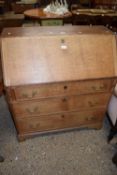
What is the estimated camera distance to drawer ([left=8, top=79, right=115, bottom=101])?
1391 millimetres

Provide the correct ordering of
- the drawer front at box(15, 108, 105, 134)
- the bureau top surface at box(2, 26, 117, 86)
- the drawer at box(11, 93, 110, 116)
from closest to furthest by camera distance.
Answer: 1. the bureau top surface at box(2, 26, 117, 86)
2. the drawer at box(11, 93, 110, 116)
3. the drawer front at box(15, 108, 105, 134)

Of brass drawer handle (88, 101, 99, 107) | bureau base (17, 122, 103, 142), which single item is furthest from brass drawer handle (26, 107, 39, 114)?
brass drawer handle (88, 101, 99, 107)

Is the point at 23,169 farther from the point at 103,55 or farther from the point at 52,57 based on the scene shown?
the point at 103,55

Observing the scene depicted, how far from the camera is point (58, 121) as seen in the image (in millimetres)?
Result: 1708

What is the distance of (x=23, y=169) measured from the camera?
1517 mm

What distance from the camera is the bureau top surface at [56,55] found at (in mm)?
1338

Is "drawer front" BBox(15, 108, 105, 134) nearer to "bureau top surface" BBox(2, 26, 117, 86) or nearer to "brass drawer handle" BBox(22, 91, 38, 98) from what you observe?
"brass drawer handle" BBox(22, 91, 38, 98)

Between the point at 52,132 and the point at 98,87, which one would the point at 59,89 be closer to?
the point at 98,87

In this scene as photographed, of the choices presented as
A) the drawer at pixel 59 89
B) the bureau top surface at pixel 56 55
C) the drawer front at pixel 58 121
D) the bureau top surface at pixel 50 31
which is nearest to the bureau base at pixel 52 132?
the drawer front at pixel 58 121

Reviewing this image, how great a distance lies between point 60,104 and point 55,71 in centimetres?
33

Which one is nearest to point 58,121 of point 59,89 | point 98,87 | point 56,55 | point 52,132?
point 52,132

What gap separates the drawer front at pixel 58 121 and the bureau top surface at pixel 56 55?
1.40ft

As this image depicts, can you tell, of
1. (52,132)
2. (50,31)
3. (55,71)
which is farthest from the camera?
(52,132)

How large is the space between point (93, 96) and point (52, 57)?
53cm
